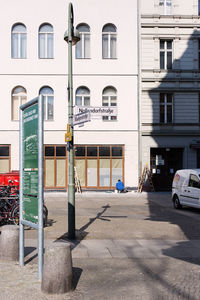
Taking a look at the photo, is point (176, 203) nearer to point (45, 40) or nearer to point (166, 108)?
point (166, 108)

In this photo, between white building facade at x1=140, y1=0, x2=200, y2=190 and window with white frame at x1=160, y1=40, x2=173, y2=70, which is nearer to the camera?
white building facade at x1=140, y1=0, x2=200, y2=190

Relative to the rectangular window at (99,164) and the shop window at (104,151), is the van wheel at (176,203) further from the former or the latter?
the shop window at (104,151)

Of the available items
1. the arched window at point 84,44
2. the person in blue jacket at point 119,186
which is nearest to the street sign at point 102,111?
the person in blue jacket at point 119,186

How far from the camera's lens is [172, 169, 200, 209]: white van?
15402 millimetres

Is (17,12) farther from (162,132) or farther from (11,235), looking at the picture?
(11,235)

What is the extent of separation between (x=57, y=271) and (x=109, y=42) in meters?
22.3

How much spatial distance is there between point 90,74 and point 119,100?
2.45m

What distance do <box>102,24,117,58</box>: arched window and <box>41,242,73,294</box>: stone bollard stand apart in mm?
21770

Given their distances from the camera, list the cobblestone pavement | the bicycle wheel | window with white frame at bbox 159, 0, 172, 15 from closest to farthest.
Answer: the cobblestone pavement → the bicycle wheel → window with white frame at bbox 159, 0, 172, 15

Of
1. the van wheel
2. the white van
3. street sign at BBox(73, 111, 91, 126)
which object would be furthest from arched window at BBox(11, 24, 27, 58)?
street sign at BBox(73, 111, 91, 126)

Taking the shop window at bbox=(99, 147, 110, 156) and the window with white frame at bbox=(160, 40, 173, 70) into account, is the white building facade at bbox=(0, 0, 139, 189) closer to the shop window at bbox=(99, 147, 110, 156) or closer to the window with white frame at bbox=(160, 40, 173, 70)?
the shop window at bbox=(99, 147, 110, 156)

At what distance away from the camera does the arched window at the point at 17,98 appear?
83.6 feet

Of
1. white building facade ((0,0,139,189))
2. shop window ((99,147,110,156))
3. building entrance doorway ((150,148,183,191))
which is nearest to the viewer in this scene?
white building facade ((0,0,139,189))

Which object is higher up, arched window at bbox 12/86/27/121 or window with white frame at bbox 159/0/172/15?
window with white frame at bbox 159/0/172/15
